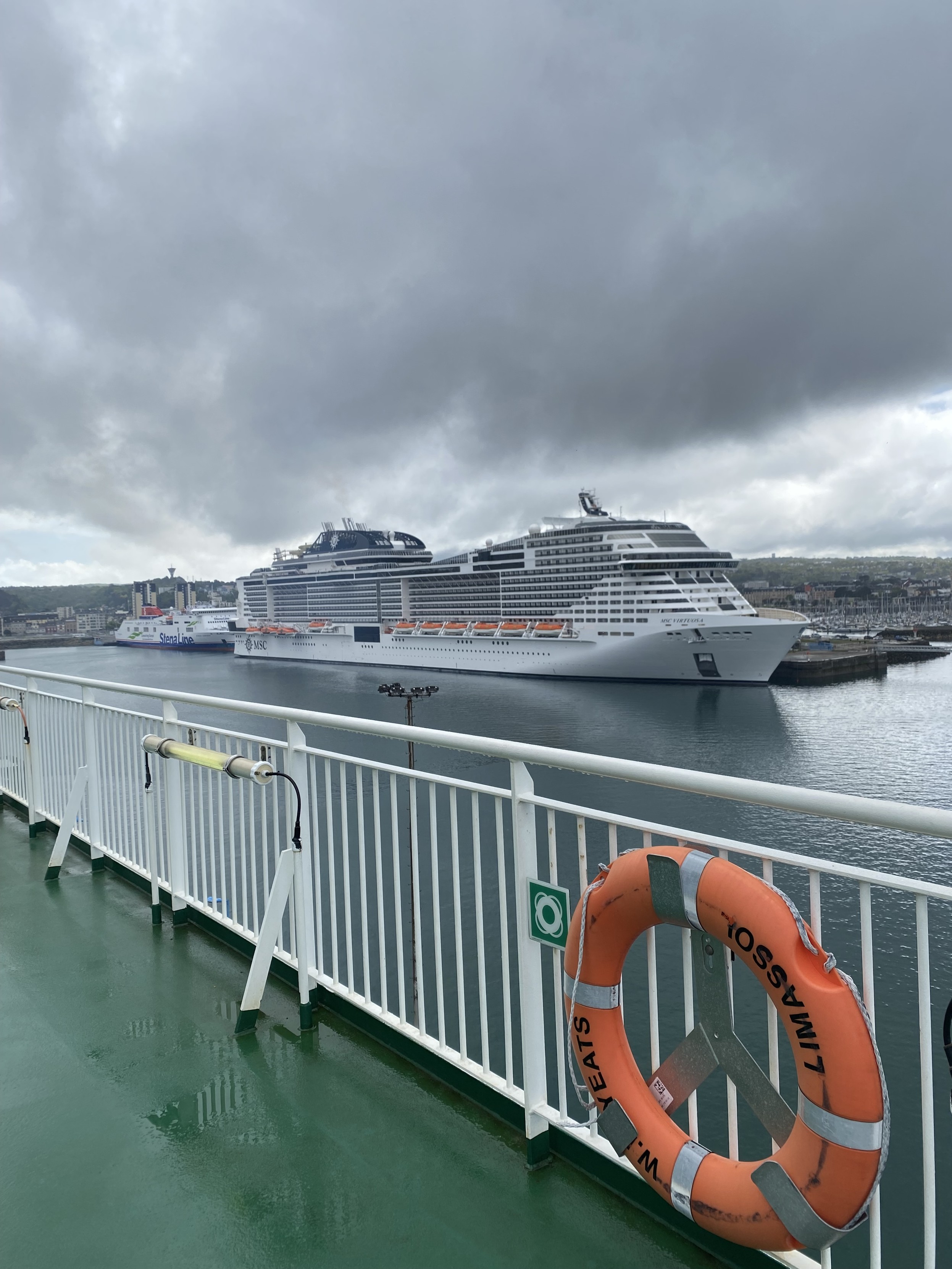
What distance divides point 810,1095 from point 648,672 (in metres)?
32.3

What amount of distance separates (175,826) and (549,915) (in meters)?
1.59

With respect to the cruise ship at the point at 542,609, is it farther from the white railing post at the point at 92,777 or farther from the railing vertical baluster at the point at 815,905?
the railing vertical baluster at the point at 815,905

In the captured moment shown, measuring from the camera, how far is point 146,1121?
1.59 metres

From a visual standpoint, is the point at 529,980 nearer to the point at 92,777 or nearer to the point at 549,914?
the point at 549,914

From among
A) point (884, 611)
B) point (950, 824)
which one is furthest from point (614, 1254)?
point (884, 611)

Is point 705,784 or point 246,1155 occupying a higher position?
point 705,784

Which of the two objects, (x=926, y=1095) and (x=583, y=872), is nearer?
(x=926, y=1095)

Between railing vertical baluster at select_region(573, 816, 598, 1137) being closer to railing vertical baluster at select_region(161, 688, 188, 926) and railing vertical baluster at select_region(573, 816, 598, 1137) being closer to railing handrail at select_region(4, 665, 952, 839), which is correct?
railing handrail at select_region(4, 665, 952, 839)

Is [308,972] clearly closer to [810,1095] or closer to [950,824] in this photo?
[810,1095]

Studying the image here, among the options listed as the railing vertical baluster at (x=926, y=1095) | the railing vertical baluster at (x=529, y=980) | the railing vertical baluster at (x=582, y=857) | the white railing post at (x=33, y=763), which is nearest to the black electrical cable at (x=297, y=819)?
the railing vertical baluster at (x=529, y=980)

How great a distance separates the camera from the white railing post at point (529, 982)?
4.68ft

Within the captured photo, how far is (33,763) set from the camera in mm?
3551

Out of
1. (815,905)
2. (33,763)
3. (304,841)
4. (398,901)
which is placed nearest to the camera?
(815,905)

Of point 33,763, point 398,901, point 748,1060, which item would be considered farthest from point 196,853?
point 748,1060
